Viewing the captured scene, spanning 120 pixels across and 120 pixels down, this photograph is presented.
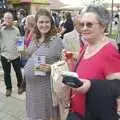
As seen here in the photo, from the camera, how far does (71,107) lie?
2.95m

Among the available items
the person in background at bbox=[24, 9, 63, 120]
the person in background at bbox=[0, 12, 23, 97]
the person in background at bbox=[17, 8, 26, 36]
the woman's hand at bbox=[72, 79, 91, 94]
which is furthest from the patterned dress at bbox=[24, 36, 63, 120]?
the person in background at bbox=[17, 8, 26, 36]

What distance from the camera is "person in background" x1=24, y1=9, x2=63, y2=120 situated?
161 inches

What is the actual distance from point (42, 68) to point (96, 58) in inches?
54.6

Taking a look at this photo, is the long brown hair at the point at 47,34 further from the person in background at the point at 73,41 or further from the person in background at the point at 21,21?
the person in background at the point at 21,21

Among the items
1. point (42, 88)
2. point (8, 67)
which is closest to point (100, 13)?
point (42, 88)

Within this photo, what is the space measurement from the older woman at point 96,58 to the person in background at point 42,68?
46.6 inches

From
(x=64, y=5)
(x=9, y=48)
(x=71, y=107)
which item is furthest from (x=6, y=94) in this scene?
(x=64, y=5)

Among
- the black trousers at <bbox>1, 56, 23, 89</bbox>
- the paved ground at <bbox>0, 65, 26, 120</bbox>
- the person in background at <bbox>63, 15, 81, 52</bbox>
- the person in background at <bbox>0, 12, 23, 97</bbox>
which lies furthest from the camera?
the black trousers at <bbox>1, 56, 23, 89</bbox>

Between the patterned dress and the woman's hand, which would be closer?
the woman's hand

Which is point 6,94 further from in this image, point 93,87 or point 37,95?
point 93,87

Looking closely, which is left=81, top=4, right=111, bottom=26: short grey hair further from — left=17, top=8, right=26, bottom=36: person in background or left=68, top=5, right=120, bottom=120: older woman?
left=17, top=8, right=26, bottom=36: person in background

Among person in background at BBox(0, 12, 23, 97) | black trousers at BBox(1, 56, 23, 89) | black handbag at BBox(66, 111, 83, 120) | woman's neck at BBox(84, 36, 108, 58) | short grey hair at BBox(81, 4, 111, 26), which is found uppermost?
short grey hair at BBox(81, 4, 111, 26)

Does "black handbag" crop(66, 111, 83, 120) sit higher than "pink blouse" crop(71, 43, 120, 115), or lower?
lower

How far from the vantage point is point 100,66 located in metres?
2.69
